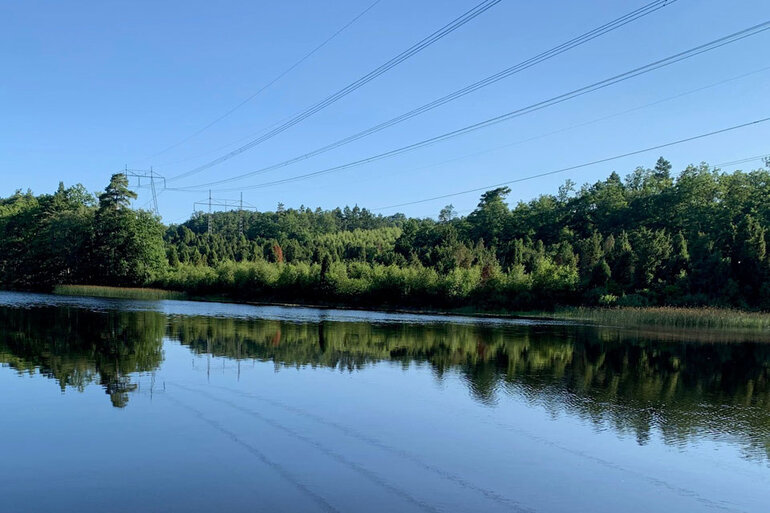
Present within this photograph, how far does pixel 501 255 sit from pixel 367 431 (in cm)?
9868

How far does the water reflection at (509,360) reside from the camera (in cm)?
1577

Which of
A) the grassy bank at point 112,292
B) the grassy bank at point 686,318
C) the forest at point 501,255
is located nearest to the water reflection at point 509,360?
the grassy bank at point 686,318

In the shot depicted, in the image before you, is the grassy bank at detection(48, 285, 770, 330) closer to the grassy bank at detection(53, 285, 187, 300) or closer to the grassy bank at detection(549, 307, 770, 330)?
the grassy bank at detection(549, 307, 770, 330)

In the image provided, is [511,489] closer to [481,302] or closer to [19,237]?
[481,302]

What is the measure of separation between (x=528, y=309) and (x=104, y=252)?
214 ft

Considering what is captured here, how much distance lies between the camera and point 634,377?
70.6ft

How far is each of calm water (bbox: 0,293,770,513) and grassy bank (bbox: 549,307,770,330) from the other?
27.4 m

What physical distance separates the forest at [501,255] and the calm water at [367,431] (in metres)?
41.2

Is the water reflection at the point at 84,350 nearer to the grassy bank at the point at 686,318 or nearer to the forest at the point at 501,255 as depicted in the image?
the grassy bank at the point at 686,318

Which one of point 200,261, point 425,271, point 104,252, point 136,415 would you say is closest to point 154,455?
point 136,415

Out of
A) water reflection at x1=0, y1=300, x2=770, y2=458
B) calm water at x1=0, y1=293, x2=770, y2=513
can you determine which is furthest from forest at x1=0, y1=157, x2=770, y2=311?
calm water at x1=0, y1=293, x2=770, y2=513

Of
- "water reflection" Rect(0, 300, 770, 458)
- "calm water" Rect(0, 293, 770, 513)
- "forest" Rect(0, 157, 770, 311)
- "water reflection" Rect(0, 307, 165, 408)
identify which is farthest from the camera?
"forest" Rect(0, 157, 770, 311)

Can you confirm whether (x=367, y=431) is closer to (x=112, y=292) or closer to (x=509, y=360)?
(x=509, y=360)

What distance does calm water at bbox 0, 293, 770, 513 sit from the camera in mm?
9156
